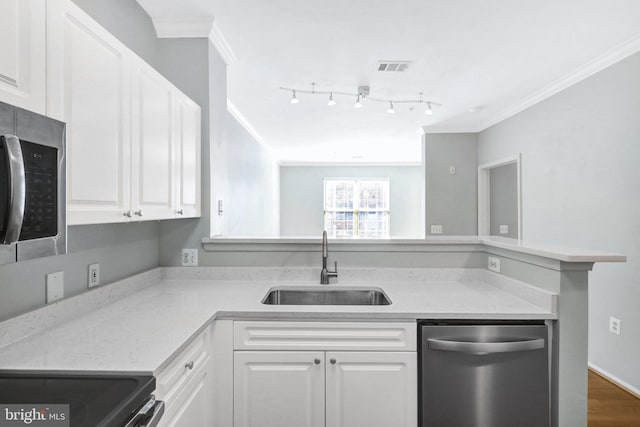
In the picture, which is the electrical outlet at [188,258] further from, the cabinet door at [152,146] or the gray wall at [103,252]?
the cabinet door at [152,146]

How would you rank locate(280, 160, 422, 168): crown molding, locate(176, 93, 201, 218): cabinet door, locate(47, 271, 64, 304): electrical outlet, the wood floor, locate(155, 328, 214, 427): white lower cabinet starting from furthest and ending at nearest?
locate(280, 160, 422, 168): crown molding → the wood floor → locate(176, 93, 201, 218): cabinet door → locate(47, 271, 64, 304): electrical outlet → locate(155, 328, 214, 427): white lower cabinet

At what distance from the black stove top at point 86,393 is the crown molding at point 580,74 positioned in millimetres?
3703

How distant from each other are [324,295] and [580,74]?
3.12 metres

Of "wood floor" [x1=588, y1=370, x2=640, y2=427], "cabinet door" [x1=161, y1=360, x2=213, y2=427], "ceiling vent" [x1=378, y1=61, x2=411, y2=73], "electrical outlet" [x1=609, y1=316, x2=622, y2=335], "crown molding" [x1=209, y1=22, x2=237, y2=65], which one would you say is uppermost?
"ceiling vent" [x1=378, y1=61, x2=411, y2=73]

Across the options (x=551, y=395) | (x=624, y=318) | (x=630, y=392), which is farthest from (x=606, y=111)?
(x=551, y=395)

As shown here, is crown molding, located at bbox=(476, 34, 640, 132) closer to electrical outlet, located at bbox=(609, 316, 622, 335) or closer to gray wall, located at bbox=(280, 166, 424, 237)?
electrical outlet, located at bbox=(609, 316, 622, 335)

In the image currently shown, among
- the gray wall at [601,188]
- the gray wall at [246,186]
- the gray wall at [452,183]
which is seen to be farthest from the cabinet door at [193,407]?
the gray wall at [452,183]

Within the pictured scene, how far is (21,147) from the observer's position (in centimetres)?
78

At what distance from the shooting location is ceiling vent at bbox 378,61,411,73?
2850 millimetres

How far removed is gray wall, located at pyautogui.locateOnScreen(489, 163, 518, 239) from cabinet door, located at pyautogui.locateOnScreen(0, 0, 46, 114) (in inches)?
216

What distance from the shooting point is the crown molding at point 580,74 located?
8.41ft

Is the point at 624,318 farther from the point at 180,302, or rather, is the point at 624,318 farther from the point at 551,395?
the point at 180,302

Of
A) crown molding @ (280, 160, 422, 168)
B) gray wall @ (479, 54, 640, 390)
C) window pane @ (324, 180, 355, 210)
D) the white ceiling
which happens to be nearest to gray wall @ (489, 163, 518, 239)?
the white ceiling

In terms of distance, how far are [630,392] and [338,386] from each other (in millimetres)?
2555
